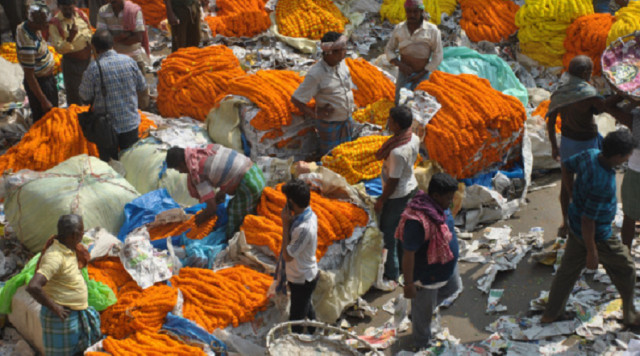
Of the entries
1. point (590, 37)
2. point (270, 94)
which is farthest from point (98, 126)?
point (590, 37)

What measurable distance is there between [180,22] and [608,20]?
5.20 m

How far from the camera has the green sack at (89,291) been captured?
4.76m

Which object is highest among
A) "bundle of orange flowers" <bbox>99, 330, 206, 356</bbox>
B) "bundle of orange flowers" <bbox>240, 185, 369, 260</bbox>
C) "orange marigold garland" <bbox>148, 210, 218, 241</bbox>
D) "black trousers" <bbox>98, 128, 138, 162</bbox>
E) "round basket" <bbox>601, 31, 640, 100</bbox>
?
"round basket" <bbox>601, 31, 640, 100</bbox>

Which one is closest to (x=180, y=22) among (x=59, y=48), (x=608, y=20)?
(x=59, y=48)

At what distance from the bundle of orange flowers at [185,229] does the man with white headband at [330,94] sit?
150cm

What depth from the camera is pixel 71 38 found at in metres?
7.38

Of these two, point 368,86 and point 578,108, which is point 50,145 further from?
point 578,108

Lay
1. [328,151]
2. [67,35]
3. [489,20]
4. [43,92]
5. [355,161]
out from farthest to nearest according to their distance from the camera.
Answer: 1. [489,20]
2. [43,92]
3. [67,35]
4. [328,151]
5. [355,161]

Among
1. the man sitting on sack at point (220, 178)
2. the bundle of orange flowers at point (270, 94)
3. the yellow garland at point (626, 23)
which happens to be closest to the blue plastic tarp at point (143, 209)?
the man sitting on sack at point (220, 178)

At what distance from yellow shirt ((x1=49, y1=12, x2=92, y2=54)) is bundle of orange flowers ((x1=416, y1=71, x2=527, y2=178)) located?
350 cm

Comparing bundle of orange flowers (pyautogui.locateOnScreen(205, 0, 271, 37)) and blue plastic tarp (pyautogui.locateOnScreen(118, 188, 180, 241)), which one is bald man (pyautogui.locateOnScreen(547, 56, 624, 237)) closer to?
blue plastic tarp (pyautogui.locateOnScreen(118, 188, 180, 241))

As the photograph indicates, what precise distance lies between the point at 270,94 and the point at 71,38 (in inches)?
87.3

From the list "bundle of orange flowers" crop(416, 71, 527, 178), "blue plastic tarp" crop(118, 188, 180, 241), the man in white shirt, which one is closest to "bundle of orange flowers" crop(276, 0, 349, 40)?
"bundle of orange flowers" crop(416, 71, 527, 178)

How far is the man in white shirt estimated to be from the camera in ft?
14.5
